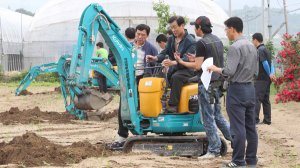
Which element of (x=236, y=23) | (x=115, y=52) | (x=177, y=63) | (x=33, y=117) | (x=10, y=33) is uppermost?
(x=10, y=33)

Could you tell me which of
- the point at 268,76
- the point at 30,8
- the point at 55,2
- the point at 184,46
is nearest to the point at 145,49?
the point at 184,46

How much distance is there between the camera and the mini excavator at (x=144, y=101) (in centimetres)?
561

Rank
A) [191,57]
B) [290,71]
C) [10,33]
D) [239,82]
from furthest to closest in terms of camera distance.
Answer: [10,33], [290,71], [191,57], [239,82]

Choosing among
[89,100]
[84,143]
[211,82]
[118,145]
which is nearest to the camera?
[211,82]

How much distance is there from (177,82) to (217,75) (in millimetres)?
639

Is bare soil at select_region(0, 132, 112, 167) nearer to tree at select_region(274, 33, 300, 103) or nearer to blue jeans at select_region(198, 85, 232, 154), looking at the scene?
blue jeans at select_region(198, 85, 232, 154)

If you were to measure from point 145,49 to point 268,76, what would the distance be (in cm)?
350

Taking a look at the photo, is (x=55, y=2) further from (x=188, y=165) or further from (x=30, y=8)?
(x=188, y=165)

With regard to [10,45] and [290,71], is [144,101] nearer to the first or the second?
[290,71]

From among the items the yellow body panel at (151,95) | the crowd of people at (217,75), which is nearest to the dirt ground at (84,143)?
the crowd of people at (217,75)

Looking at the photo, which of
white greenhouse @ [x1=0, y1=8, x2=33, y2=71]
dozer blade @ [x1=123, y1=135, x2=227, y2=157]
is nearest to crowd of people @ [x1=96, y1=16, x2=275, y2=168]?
dozer blade @ [x1=123, y1=135, x2=227, y2=157]

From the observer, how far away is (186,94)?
5562 mm

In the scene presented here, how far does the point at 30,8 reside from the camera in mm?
34219

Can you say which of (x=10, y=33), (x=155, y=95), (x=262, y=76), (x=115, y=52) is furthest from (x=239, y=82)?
(x=10, y=33)
